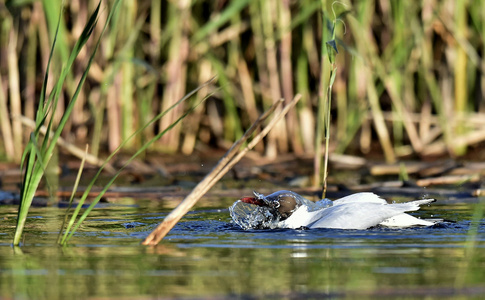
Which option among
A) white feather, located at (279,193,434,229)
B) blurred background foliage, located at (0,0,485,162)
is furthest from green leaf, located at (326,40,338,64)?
blurred background foliage, located at (0,0,485,162)

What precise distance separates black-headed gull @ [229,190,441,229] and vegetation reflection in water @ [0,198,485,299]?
0.08m

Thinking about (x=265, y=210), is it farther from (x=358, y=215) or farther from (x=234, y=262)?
(x=234, y=262)

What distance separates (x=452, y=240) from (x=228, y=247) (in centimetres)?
94

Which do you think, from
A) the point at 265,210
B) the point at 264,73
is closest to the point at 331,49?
the point at 265,210

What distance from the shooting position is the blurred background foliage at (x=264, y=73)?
7.25 metres

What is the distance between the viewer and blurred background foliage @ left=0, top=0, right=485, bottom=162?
7246 millimetres

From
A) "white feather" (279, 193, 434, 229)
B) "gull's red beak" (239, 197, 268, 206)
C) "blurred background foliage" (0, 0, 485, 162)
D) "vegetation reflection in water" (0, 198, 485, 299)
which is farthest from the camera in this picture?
"blurred background foliage" (0, 0, 485, 162)

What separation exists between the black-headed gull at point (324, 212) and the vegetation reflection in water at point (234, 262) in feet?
0.25

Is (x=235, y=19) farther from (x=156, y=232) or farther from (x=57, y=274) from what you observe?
(x=57, y=274)

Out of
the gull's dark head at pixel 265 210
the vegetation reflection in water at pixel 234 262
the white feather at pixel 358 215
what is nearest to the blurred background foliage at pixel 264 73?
the gull's dark head at pixel 265 210

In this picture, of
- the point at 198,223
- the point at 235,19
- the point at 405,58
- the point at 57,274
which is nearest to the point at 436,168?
the point at 405,58

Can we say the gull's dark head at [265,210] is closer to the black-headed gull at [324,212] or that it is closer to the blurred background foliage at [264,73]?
the black-headed gull at [324,212]

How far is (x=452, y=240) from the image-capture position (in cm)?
346

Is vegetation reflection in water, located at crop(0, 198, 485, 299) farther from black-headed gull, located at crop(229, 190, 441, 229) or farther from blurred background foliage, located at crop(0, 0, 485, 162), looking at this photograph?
blurred background foliage, located at crop(0, 0, 485, 162)
